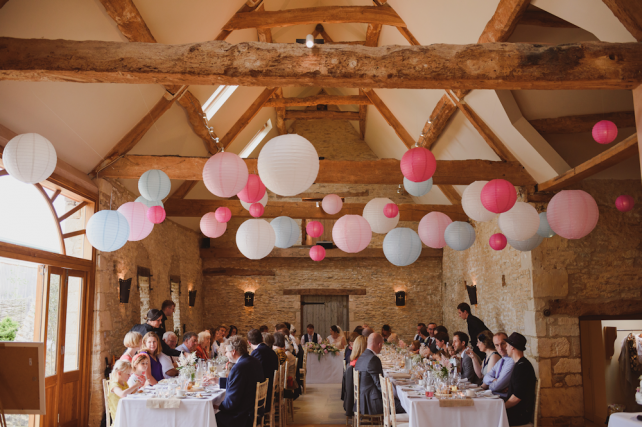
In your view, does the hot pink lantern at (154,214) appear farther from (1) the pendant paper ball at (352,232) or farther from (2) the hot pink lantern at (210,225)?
(1) the pendant paper ball at (352,232)

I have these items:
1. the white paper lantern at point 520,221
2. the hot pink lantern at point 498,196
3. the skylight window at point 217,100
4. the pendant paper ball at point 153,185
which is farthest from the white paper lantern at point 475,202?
the skylight window at point 217,100

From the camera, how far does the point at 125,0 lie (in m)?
→ 4.94

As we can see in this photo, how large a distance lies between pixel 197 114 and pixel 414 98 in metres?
3.44

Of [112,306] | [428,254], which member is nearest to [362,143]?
[428,254]

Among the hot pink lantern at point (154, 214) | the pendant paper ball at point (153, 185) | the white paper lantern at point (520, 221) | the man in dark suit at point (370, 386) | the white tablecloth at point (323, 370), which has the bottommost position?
the white tablecloth at point (323, 370)

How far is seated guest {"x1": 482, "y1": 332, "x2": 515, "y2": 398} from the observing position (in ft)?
15.7

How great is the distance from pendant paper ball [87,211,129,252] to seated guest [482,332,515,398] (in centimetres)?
394

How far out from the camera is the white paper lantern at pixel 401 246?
5754mm

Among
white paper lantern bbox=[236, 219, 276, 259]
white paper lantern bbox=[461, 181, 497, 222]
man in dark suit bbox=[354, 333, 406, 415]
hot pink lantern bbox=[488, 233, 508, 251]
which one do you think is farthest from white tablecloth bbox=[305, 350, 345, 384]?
white paper lantern bbox=[461, 181, 497, 222]

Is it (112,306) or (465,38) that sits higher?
(465,38)

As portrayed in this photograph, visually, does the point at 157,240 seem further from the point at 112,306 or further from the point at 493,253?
the point at 493,253

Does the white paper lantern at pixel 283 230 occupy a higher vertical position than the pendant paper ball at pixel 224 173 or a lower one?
lower

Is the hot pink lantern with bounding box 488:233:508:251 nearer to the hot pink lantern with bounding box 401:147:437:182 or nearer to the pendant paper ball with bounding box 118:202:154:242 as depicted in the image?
the hot pink lantern with bounding box 401:147:437:182

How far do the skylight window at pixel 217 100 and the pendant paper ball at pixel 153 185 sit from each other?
2807 mm
